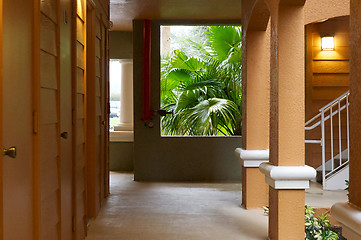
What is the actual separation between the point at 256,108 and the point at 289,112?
165 cm

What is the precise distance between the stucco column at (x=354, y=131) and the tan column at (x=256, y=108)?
3360 mm

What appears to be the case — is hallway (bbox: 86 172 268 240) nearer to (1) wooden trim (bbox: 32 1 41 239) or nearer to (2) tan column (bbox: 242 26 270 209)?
(2) tan column (bbox: 242 26 270 209)

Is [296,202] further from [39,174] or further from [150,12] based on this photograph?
[150,12]

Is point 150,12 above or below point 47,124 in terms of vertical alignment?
above

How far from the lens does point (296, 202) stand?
3.93 metres

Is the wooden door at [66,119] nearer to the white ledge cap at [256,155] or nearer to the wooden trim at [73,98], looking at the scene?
the wooden trim at [73,98]

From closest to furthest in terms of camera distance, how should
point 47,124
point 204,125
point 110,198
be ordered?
point 47,124
point 110,198
point 204,125

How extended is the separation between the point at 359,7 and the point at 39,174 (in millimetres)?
1722

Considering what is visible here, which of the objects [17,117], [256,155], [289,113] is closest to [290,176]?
[289,113]

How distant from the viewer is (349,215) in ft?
6.47

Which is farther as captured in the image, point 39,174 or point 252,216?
point 252,216

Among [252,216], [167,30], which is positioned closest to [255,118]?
[252,216]

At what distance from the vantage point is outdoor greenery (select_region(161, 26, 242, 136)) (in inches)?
309

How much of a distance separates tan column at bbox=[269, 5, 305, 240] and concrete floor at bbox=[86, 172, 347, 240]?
451 millimetres
